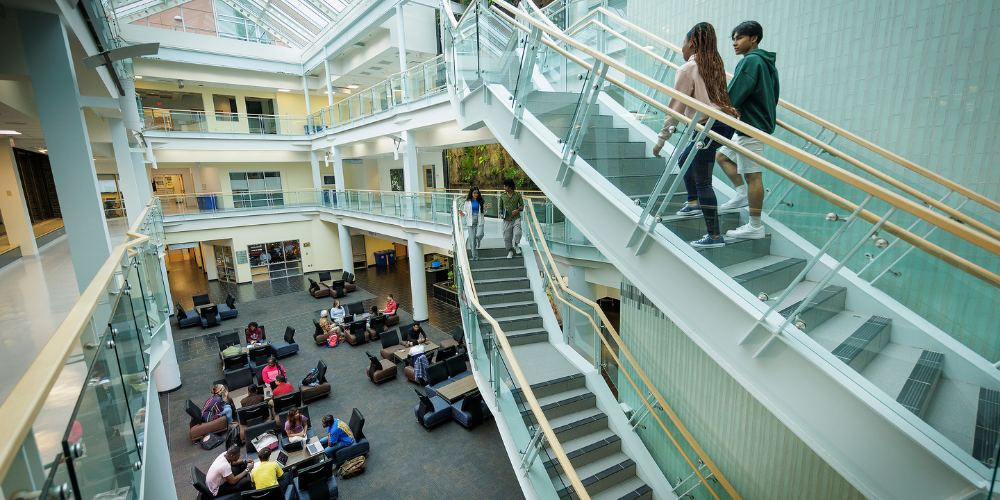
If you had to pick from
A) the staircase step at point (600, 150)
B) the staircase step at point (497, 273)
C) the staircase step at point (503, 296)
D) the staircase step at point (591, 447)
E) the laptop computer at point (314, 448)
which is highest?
the staircase step at point (600, 150)

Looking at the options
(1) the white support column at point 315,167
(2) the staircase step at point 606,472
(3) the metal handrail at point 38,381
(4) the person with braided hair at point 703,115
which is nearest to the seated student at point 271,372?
(2) the staircase step at point 606,472

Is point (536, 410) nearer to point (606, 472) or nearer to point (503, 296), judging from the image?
point (606, 472)

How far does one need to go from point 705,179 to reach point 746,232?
0.48 metres

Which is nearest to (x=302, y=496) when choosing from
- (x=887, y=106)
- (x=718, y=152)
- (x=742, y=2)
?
(x=718, y=152)

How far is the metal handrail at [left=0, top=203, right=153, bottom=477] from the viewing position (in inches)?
49.1

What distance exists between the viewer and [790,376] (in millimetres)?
2727

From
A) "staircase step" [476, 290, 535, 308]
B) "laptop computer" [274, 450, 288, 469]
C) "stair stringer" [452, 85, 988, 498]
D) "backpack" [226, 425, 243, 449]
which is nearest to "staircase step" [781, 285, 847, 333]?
"stair stringer" [452, 85, 988, 498]

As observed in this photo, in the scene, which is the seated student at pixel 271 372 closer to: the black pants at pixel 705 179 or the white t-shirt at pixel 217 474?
the white t-shirt at pixel 217 474

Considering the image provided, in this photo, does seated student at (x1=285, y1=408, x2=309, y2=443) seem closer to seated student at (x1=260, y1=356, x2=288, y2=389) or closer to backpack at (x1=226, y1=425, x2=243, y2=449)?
backpack at (x1=226, y1=425, x2=243, y2=449)

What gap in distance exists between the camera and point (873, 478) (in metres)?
2.40

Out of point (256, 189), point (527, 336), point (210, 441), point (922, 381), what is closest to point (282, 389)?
point (210, 441)

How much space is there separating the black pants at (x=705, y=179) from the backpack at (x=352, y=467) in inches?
262

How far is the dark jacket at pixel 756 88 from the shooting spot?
325 centimetres

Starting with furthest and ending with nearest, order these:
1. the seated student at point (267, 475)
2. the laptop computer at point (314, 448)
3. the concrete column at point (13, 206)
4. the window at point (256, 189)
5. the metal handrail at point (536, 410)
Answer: the window at point (256, 189) < the concrete column at point (13, 206) < the laptop computer at point (314, 448) < the seated student at point (267, 475) < the metal handrail at point (536, 410)
